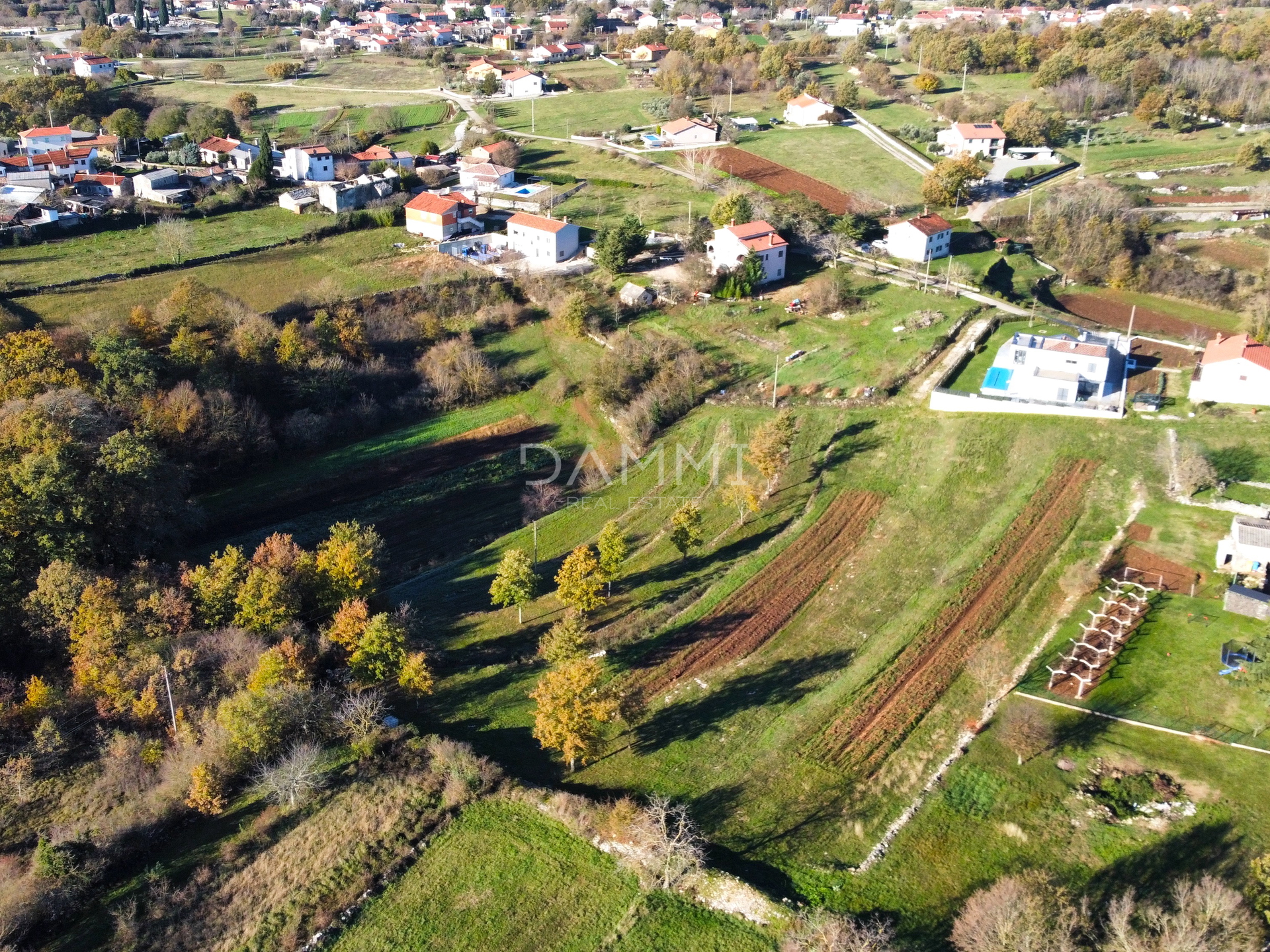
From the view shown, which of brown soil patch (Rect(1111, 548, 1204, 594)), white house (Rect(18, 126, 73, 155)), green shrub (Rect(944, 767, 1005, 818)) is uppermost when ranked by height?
white house (Rect(18, 126, 73, 155))

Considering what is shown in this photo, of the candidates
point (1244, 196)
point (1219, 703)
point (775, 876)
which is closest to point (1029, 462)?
point (1219, 703)

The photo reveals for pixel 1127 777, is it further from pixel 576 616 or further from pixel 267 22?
pixel 267 22

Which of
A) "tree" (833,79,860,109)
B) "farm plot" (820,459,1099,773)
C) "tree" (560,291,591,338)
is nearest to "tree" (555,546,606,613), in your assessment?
"farm plot" (820,459,1099,773)

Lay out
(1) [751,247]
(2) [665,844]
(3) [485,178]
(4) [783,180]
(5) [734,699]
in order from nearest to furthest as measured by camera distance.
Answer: (2) [665,844], (5) [734,699], (1) [751,247], (4) [783,180], (3) [485,178]

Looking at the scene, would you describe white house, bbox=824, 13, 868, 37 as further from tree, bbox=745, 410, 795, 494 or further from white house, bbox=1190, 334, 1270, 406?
tree, bbox=745, 410, 795, 494

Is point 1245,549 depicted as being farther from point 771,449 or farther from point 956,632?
point 771,449

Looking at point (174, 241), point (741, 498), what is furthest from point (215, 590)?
point (174, 241)
